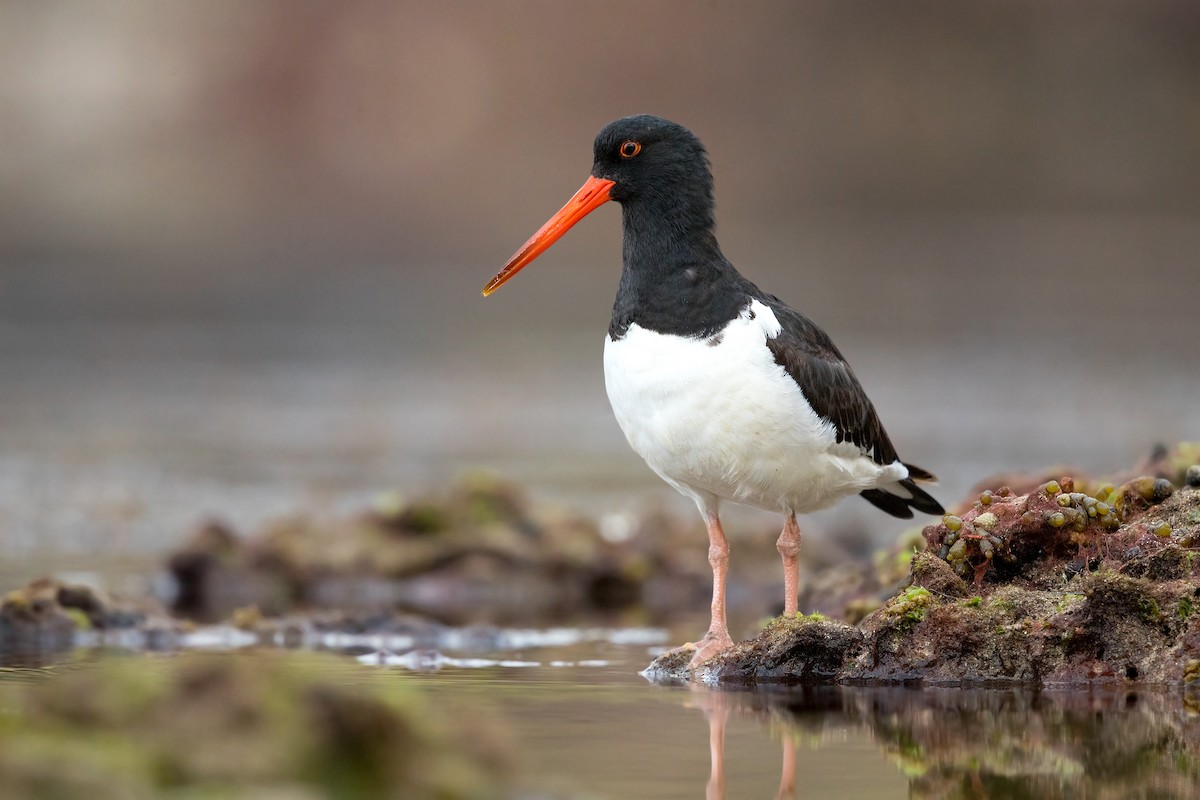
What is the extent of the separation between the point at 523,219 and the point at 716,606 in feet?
109

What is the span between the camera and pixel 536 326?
30.3 meters

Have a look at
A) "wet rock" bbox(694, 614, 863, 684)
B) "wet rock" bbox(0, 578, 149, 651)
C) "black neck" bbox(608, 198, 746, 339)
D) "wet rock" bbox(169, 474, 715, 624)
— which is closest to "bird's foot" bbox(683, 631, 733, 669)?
"wet rock" bbox(694, 614, 863, 684)

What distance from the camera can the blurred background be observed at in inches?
866

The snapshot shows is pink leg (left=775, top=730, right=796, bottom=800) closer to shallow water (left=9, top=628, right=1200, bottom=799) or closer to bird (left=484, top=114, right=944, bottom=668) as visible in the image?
shallow water (left=9, top=628, right=1200, bottom=799)

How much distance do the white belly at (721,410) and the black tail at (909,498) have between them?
0.90m

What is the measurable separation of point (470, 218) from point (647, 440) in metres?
34.3

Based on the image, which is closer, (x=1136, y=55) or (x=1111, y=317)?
(x=1111, y=317)

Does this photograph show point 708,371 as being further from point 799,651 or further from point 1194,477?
point 1194,477

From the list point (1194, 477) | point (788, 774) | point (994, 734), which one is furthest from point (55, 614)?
point (1194, 477)

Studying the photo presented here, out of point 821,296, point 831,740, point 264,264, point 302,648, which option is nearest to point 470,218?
point 264,264

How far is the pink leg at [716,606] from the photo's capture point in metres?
7.16

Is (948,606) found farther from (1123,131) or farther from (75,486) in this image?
(1123,131)

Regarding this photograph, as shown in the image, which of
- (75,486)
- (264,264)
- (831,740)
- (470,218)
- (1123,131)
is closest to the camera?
(831,740)

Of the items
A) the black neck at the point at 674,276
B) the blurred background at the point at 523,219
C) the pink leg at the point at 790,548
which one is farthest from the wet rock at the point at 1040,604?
the blurred background at the point at 523,219
